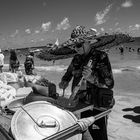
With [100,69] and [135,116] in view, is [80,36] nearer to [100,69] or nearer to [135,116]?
[100,69]

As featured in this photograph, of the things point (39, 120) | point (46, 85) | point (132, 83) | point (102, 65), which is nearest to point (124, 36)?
point (102, 65)

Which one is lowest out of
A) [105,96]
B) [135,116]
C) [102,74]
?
[135,116]

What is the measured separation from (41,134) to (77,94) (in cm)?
87

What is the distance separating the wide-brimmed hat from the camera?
262 centimetres

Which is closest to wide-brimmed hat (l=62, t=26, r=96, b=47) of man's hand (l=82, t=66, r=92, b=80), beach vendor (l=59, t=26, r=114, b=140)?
beach vendor (l=59, t=26, r=114, b=140)

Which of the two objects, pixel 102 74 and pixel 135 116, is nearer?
pixel 102 74

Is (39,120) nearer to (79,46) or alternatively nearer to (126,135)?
(79,46)

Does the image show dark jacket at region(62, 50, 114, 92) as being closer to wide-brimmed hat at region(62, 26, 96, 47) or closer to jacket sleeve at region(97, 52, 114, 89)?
jacket sleeve at region(97, 52, 114, 89)

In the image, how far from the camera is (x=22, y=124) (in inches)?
80.2

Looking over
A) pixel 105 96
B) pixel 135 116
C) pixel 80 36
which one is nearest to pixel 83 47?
pixel 80 36

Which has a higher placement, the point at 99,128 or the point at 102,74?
the point at 102,74

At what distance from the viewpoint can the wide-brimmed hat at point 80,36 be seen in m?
2.62

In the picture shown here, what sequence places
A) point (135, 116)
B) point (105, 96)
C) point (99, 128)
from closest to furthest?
point (105, 96) < point (99, 128) < point (135, 116)

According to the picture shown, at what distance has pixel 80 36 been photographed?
2.67m
